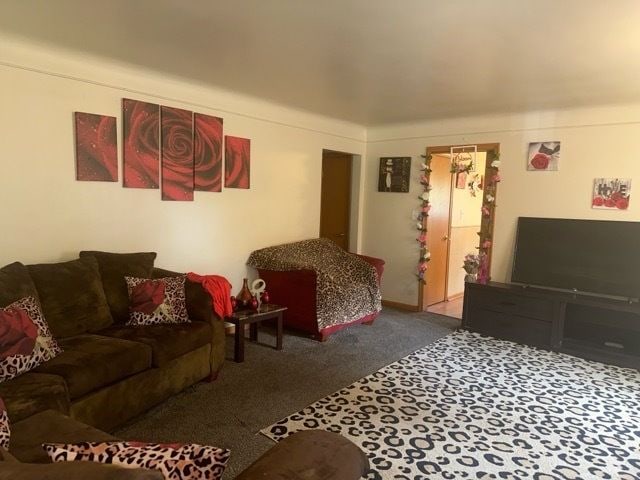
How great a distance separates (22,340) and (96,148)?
170 cm

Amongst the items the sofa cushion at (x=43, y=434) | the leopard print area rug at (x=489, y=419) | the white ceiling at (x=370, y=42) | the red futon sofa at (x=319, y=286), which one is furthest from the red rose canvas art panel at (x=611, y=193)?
the sofa cushion at (x=43, y=434)

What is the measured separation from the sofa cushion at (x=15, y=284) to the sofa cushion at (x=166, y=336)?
52 cm

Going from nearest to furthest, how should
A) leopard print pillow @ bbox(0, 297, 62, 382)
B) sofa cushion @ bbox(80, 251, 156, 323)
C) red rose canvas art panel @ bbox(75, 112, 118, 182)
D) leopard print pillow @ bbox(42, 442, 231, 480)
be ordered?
leopard print pillow @ bbox(42, 442, 231, 480) < leopard print pillow @ bbox(0, 297, 62, 382) < sofa cushion @ bbox(80, 251, 156, 323) < red rose canvas art panel @ bbox(75, 112, 118, 182)

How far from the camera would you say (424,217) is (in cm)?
557

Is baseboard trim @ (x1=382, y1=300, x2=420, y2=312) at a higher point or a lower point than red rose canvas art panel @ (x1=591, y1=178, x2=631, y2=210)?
lower

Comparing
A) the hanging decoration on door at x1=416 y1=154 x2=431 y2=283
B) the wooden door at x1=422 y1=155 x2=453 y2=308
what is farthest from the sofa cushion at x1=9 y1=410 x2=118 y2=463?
the wooden door at x1=422 y1=155 x2=453 y2=308

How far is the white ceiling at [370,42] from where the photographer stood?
230 centimetres

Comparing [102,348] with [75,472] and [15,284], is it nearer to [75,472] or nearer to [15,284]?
[15,284]

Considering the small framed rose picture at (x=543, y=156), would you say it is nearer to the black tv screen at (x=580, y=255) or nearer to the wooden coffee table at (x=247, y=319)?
the black tv screen at (x=580, y=255)

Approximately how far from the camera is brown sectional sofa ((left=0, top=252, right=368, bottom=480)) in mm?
1260

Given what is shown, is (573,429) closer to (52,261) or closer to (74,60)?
(52,261)

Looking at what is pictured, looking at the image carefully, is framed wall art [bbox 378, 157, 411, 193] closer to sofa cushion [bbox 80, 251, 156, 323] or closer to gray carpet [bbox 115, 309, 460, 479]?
gray carpet [bbox 115, 309, 460, 479]

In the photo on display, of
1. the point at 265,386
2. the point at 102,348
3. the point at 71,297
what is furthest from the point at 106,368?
the point at 265,386

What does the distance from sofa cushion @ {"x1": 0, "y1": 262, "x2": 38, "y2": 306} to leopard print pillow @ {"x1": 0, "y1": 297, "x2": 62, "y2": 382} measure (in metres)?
0.08
